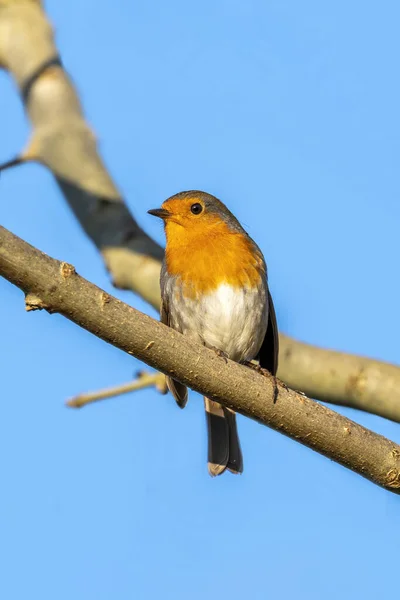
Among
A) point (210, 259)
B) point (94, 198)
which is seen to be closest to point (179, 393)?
point (210, 259)

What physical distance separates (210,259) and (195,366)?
78.6 inches

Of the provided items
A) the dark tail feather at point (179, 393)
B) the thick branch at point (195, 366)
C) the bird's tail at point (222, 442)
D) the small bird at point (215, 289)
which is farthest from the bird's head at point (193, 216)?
the thick branch at point (195, 366)

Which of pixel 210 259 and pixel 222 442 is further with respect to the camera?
pixel 222 442

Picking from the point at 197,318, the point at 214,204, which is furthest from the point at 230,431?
the point at 214,204

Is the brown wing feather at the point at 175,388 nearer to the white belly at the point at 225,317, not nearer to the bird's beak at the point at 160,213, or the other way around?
the white belly at the point at 225,317

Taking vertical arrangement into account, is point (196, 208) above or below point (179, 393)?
above

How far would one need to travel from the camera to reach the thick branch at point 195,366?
3730 mm

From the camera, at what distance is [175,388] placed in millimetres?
6422

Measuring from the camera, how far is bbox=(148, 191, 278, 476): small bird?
6051 mm

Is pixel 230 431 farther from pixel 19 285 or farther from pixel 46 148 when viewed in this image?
pixel 19 285

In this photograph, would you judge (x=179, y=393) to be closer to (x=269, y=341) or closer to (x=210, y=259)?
(x=269, y=341)

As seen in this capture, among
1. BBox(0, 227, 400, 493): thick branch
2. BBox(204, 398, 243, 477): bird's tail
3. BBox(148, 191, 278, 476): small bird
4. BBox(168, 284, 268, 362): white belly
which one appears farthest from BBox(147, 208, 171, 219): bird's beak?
BBox(0, 227, 400, 493): thick branch

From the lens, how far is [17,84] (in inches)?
268

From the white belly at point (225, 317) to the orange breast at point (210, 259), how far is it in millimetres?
63
